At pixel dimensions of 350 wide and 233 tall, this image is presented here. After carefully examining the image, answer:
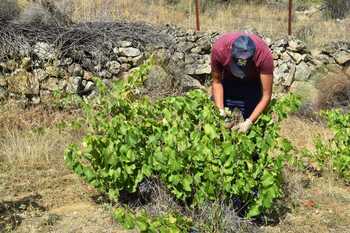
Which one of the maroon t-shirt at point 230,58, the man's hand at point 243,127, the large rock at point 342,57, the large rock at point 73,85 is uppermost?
the maroon t-shirt at point 230,58

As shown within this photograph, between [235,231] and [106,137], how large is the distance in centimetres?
121

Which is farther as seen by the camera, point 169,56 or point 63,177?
point 169,56

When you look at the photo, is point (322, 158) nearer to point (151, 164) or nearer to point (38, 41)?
point (151, 164)

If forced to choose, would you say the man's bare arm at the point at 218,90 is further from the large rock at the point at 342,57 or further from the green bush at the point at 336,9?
the green bush at the point at 336,9

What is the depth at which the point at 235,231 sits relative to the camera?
13.1 ft

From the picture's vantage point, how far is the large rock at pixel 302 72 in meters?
9.91

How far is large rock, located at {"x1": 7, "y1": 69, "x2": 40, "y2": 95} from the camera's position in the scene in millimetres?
7336

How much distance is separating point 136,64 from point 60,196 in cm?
375

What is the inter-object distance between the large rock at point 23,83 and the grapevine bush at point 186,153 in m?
3.07

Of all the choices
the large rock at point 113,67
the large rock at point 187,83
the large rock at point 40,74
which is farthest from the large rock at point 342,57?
the large rock at point 40,74

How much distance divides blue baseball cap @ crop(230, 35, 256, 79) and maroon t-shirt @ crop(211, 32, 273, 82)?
0.22 feet

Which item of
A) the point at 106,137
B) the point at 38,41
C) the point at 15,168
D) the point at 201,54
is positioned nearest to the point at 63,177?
the point at 15,168

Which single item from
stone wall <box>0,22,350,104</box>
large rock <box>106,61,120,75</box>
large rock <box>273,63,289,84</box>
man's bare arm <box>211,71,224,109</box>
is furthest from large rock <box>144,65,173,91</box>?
man's bare arm <box>211,71,224,109</box>

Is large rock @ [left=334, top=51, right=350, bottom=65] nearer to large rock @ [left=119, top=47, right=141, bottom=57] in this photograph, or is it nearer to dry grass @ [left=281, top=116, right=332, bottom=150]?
dry grass @ [left=281, top=116, right=332, bottom=150]
